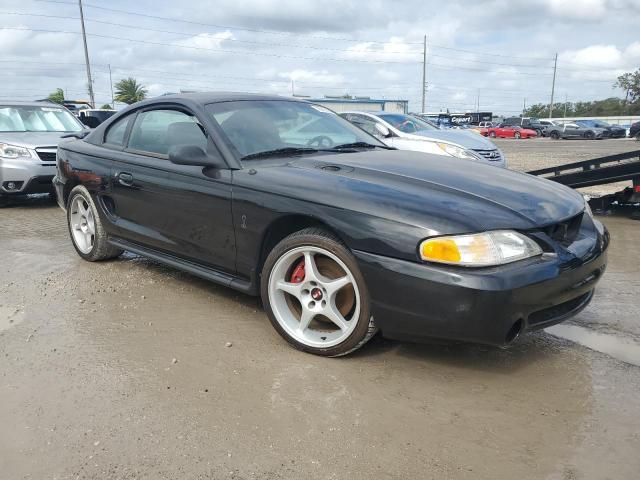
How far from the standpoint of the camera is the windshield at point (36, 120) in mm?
8734

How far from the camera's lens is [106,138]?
467 centimetres

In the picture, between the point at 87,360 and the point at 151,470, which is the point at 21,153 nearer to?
the point at 87,360

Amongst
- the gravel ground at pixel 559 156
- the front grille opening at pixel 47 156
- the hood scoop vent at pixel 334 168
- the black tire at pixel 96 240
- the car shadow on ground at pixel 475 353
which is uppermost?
the hood scoop vent at pixel 334 168

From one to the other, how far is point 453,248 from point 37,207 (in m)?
7.42

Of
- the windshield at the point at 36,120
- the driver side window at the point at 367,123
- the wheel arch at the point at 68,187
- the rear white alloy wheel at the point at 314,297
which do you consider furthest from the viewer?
the driver side window at the point at 367,123

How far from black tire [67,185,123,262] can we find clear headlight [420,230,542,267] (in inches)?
123

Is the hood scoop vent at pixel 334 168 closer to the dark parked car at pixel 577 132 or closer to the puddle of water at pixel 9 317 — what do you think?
the puddle of water at pixel 9 317

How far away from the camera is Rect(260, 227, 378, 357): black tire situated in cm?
285

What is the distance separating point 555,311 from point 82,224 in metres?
Result: 4.04

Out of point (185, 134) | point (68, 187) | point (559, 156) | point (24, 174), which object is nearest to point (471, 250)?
point (185, 134)

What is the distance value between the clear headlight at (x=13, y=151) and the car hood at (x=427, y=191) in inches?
232

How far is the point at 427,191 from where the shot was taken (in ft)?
9.64

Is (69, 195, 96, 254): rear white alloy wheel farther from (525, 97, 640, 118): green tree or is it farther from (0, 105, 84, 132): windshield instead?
(525, 97, 640, 118): green tree

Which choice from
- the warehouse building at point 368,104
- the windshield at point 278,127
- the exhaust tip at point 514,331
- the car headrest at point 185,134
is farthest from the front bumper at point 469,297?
the warehouse building at point 368,104
